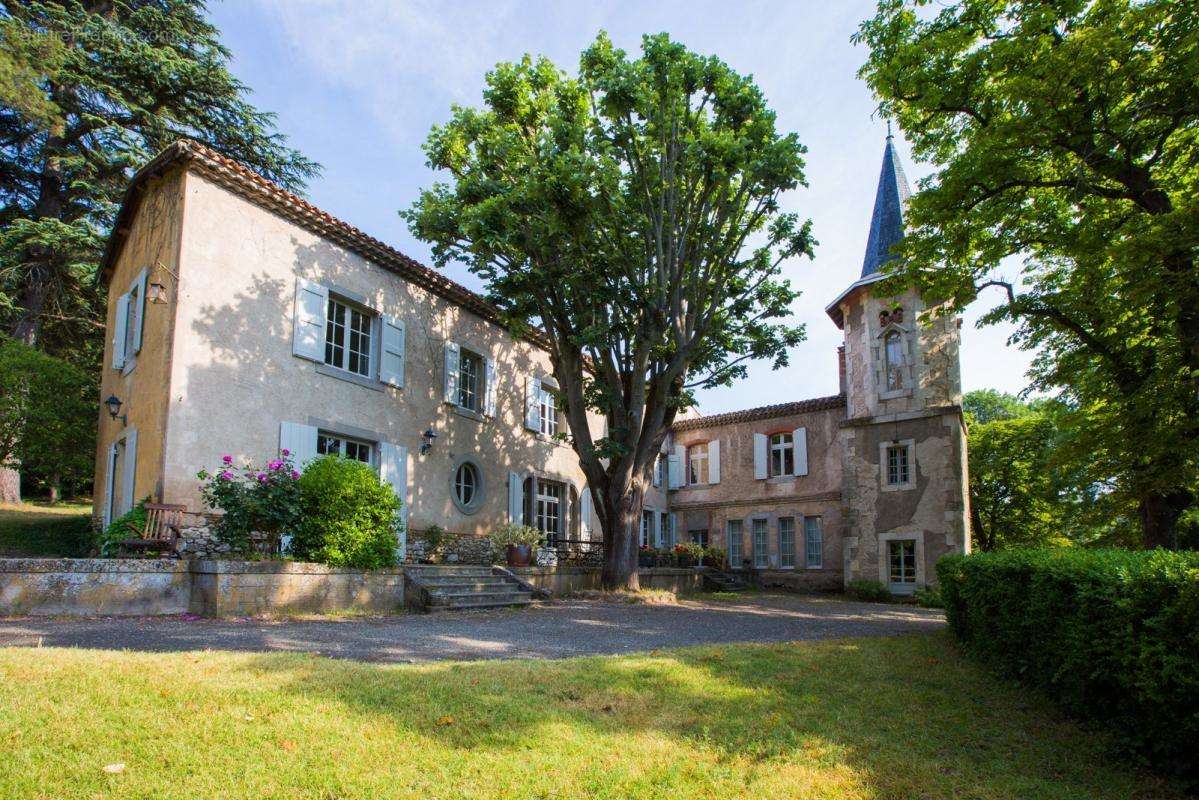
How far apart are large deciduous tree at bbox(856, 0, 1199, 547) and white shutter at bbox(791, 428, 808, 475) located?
8990 mm

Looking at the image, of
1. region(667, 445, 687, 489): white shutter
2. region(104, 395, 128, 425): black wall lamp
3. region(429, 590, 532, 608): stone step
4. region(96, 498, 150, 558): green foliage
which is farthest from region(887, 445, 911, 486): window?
region(104, 395, 128, 425): black wall lamp

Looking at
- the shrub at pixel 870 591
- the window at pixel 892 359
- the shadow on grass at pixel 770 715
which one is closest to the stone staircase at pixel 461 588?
the shadow on grass at pixel 770 715

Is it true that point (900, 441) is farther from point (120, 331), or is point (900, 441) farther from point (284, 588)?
point (120, 331)

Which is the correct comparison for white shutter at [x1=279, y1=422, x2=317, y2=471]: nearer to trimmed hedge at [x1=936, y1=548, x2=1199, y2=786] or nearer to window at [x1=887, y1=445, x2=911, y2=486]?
trimmed hedge at [x1=936, y1=548, x2=1199, y2=786]

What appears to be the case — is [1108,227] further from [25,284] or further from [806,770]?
[25,284]

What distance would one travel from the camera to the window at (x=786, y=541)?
800 inches

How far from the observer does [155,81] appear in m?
16.6

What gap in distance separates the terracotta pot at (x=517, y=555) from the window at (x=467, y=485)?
5.98 feet

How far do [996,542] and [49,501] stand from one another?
30.1 metres

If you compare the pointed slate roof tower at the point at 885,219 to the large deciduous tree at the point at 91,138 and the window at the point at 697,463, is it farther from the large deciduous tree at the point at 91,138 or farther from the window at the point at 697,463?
the large deciduous tree at the point at 91,138

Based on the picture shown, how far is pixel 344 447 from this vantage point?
11.9 meters

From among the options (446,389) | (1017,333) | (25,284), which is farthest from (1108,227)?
(25,284)

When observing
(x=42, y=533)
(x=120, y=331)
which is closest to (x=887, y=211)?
(x=120, y=331)

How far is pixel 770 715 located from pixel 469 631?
402cm
